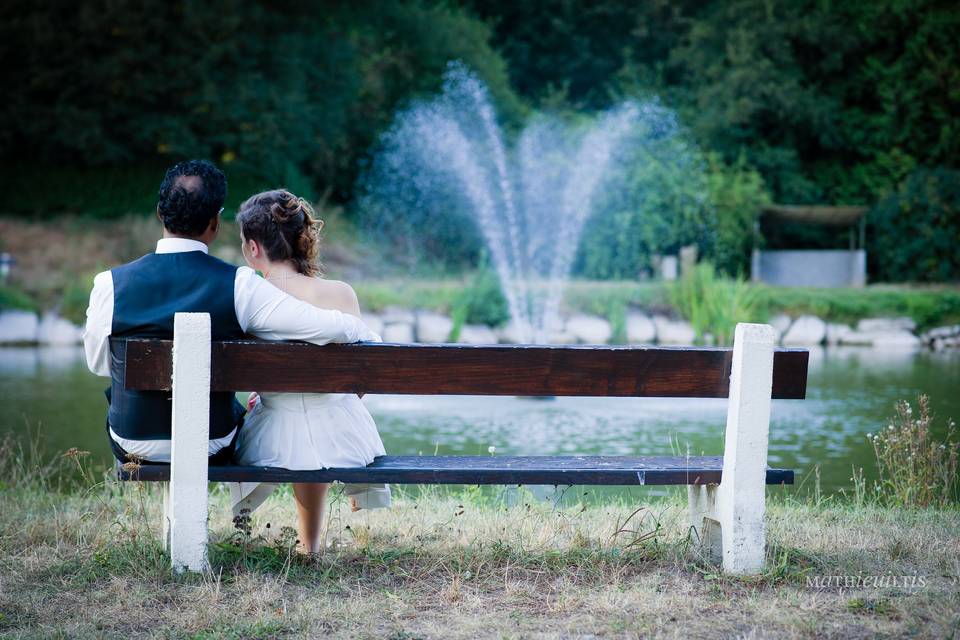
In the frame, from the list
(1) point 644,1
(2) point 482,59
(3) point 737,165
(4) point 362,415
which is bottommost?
(4) point 362,415

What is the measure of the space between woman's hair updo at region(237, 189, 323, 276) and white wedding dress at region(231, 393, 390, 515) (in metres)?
0.54

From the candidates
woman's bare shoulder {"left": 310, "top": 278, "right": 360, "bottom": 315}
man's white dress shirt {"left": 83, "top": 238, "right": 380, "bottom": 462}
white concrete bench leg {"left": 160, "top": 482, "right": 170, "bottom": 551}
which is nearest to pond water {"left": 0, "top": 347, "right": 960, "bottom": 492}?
woman's bare shoulder {"left": 310, "top": 278, "right": 360, "bottom": 315}

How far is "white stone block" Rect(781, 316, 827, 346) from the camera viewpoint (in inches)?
587

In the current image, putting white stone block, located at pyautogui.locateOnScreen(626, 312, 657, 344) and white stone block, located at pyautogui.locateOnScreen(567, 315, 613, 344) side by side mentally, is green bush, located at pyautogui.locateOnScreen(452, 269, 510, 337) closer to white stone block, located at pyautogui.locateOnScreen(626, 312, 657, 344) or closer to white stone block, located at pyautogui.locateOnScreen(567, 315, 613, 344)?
white stone block, located at pyautogui.locateOnScreen(567, 315, 613, 344)

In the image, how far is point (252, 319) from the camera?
3.15m

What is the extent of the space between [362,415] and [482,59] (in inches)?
838

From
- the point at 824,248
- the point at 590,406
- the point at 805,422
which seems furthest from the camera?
the point at 824,248

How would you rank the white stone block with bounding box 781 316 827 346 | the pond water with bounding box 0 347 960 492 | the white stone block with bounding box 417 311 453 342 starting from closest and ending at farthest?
the pond water with bounding box 0 347 960 492 < the white stone block with bounding box 417 311 453 342 < the white stone block with bounding box 781 316 827 346

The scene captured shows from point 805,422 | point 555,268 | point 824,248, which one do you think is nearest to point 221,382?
point 805,422

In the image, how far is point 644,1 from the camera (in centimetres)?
2709

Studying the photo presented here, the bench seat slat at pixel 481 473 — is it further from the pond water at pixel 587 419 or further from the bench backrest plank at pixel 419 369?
the pond water at pixel 587 419

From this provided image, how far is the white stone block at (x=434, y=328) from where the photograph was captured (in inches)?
540

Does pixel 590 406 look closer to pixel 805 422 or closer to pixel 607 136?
pixel 805 422

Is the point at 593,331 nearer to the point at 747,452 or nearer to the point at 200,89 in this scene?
the point at 200,89
